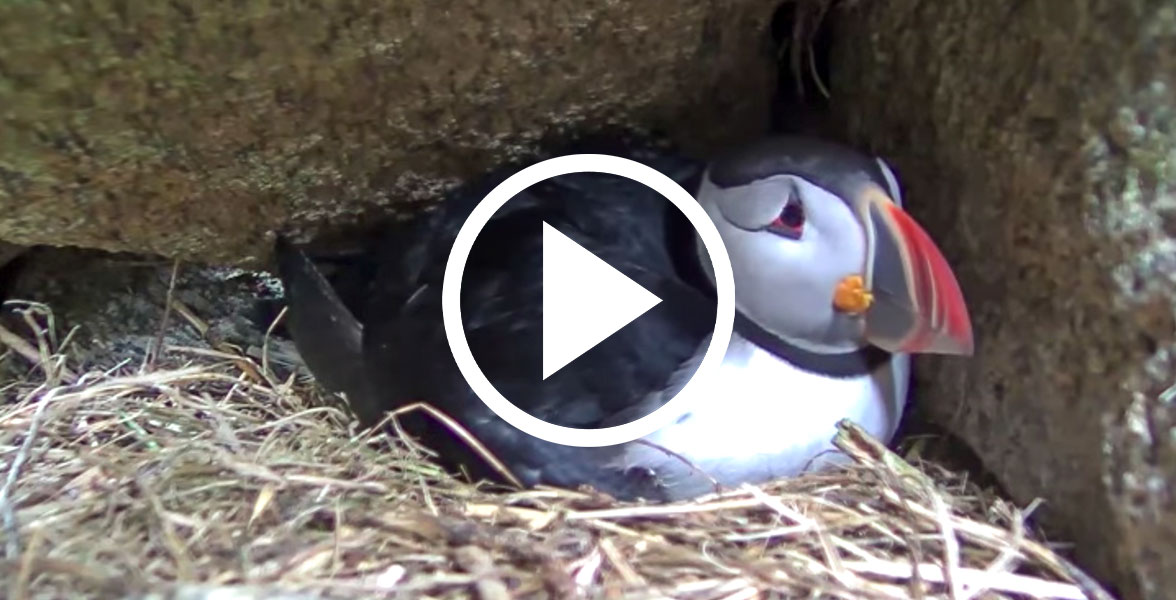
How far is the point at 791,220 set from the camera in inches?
45.1

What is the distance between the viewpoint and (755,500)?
1051 mm

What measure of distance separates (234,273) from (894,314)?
0.93m

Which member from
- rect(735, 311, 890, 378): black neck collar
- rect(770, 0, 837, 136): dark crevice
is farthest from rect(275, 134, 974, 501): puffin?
rect(770, 0, 837, 136): dark crevice

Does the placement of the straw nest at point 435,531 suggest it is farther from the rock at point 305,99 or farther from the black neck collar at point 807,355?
the rock at point 305,99

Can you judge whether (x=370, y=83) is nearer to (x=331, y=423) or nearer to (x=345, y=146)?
(x=345, y=146)

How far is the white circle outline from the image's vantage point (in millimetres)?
1109

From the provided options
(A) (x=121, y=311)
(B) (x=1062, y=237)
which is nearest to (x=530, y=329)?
(B) (x=1062, y=237)

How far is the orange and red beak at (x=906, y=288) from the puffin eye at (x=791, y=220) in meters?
0.06

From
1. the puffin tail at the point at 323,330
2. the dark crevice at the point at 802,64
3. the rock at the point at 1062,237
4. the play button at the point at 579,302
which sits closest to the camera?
the rock at the point at 1062,237

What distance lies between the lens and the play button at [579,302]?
1156 millimetres

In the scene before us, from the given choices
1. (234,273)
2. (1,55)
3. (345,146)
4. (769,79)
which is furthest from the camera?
(234,273)

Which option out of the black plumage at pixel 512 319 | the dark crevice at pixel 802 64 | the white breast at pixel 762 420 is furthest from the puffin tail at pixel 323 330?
the dark crevice at pixel 802 64

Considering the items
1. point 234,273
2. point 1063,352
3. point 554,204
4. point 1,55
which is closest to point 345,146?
point 554,204

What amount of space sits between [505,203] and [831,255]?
36cm
